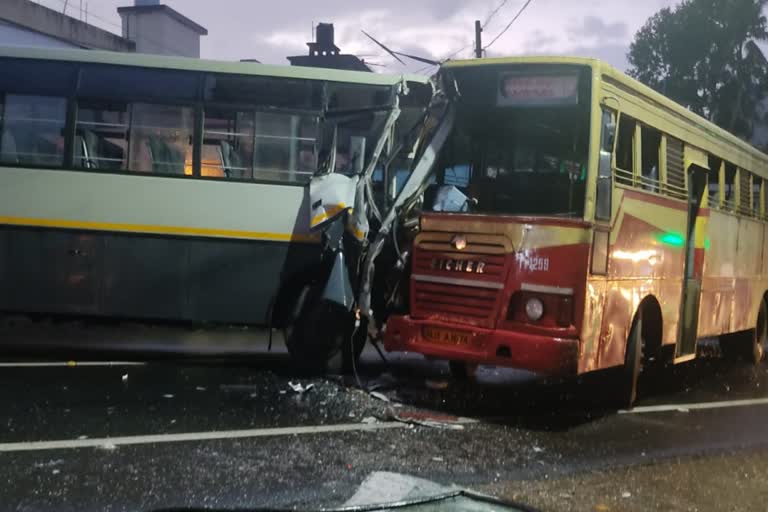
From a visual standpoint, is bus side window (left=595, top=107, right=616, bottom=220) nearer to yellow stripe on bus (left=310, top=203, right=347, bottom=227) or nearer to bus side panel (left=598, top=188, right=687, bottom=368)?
bus side panel (left=598, top=188, right=687, bottom=368)

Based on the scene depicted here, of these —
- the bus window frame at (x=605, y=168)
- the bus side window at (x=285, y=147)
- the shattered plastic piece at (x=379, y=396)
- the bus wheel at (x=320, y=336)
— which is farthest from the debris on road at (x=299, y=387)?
the bus window frame at (x=605, y=168)

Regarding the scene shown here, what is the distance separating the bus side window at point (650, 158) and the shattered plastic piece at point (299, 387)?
3926 millimetres

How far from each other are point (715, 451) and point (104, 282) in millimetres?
6763

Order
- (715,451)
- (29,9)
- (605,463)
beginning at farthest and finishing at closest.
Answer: (29,9)
(715,451)
(605,463)

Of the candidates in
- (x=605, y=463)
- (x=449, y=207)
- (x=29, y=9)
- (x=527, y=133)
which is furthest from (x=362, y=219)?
(x=29, y=9)

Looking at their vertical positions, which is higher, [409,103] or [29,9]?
[29,9]

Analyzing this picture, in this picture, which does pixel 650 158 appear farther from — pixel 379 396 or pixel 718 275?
pixel 379 396

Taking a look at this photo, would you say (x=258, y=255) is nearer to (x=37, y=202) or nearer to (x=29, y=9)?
(x=37, y=202)

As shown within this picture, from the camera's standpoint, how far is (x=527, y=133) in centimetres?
741

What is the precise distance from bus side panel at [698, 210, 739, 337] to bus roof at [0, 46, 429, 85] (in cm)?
476

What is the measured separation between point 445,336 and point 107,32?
86.6 ft

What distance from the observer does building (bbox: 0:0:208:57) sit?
81.2 ft

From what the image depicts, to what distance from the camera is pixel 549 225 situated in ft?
22.2

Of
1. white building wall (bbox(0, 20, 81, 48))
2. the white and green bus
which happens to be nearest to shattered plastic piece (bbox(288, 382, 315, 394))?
the white and green bus
